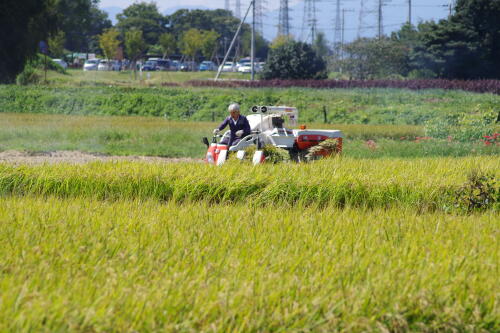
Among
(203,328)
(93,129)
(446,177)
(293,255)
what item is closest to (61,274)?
(203,328)

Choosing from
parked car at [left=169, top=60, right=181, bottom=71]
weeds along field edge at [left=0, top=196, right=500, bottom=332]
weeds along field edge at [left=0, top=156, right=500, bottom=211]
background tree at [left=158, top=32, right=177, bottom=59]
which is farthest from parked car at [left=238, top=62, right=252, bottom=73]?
weeds along field edge at [left=0, top=196, right=500, bottom=332]

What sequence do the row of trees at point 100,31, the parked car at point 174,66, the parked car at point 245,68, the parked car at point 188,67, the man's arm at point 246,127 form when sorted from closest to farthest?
the man's arm at point 246,127
the row of trees at point 100,31
the parked car at point 245,68
the parked car at point 188,67
the parked car at point 174,66

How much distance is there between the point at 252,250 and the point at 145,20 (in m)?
91.3

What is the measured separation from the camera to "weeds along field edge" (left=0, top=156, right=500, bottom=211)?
318 inches

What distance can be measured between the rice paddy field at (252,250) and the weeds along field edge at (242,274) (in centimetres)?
1

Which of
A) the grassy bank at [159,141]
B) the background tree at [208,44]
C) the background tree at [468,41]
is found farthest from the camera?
the background tree at [208,44]

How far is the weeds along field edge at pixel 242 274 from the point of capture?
11.7 feet

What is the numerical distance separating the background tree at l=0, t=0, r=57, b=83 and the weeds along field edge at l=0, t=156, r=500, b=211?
28819 millimetres

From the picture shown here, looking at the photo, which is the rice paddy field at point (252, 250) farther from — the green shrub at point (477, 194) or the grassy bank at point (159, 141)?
the grassy bank at point (159, 141)

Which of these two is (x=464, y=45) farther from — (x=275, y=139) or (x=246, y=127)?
(x=246, y=127)

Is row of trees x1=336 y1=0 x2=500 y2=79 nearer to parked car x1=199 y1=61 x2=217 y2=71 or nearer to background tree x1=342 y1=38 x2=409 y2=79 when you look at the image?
background tree x1=342 y1=38 x2=409 y2=79

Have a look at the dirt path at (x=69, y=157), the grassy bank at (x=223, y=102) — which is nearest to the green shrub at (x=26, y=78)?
the grassy bank at (x=223, y=102)

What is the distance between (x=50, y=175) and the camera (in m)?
8.80

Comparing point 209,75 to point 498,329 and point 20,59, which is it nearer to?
point 20,59
